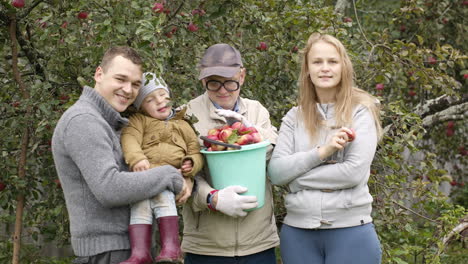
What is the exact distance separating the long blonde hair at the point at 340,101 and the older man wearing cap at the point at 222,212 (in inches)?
8.0

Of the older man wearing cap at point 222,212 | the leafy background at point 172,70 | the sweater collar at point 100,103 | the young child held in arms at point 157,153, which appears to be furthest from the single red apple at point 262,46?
the sweater collar at point 100,103

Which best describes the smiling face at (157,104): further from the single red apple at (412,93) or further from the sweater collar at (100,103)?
the single red apple at (412,93)

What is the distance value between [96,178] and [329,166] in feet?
3.00

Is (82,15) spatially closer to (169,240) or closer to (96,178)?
(96,178)

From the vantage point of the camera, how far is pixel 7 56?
370cm

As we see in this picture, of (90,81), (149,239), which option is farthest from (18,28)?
(149,239)

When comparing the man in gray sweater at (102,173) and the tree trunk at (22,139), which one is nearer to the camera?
the man in gray sweater at (102,173)

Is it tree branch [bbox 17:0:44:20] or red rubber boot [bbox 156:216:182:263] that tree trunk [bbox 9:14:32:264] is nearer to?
tree branch [bbox 17:0:44:20]

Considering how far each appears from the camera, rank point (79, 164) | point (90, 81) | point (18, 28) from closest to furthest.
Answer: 1. point (79, 164)
2. point (90, 81)
3. point (18, 28)

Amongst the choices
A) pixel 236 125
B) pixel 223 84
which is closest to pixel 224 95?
pixel 223 84

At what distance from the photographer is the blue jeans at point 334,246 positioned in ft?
8.05

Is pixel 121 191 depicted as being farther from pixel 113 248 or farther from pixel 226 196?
pixel 226 196

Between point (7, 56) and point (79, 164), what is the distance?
186 cm

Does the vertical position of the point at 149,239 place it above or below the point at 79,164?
below
